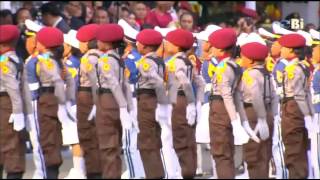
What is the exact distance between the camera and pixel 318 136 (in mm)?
12328

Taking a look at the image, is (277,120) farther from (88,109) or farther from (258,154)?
(88,109)

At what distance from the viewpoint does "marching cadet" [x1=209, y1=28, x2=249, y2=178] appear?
11.4m

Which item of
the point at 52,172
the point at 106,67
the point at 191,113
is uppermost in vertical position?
the point at 106,67

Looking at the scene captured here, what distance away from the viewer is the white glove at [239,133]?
1141 centimetres

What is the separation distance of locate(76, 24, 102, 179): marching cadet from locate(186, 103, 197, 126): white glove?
942mm

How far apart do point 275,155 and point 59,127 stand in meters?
2.24

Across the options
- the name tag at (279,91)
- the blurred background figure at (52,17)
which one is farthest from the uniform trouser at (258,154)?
the blurred background figure at (52,17)

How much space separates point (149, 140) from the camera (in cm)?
1209

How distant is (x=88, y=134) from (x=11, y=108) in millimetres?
1040

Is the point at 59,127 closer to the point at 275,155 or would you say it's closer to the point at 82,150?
the point at 82,150

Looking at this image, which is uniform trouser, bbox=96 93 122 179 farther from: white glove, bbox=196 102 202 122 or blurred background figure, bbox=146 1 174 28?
blurred background figure, bbox=146 1 174 28

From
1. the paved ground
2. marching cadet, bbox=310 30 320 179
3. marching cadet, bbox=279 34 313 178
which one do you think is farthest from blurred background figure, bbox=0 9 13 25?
marching cadet, bbox=310 30 320 179

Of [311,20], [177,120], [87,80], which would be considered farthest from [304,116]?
[311,20]

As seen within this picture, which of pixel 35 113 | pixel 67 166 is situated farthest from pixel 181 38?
pixel 67 166
